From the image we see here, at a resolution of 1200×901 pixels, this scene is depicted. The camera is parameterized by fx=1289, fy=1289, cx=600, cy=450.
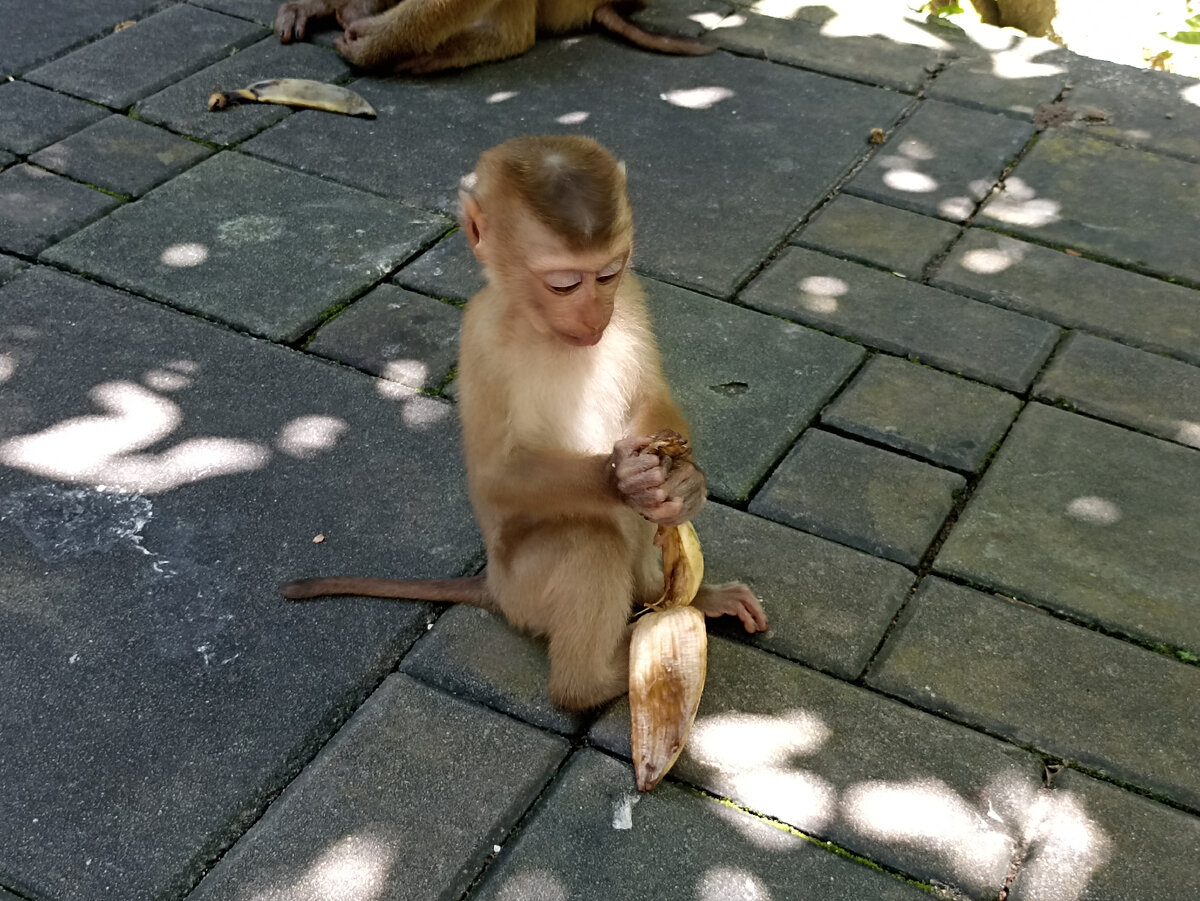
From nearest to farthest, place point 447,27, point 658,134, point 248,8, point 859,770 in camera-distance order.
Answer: point 859,770
point 658,134
point 447,27
point 248,8

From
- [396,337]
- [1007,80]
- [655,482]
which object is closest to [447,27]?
[396,337]

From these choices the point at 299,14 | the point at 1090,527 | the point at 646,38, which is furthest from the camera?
the point at 646,38

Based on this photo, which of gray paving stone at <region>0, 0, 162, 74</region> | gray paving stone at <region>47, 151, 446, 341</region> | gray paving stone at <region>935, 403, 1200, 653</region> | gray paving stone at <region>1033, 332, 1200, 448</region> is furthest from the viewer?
gray paving stone at <region>0, 0, 162, 74</region>

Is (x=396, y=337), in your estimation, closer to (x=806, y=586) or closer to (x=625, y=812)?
(x=806, y=586)

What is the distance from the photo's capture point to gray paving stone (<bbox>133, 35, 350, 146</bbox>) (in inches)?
207

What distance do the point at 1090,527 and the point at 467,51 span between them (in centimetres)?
366

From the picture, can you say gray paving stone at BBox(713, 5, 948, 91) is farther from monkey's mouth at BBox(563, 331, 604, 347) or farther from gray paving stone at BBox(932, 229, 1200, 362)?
monkey's mouth at BBox(563, 331, 604, 347)

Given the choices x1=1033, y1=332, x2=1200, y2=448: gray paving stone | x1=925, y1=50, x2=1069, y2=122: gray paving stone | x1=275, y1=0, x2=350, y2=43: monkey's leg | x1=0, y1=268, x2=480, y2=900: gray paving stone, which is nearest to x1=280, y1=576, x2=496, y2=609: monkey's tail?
x1=0, y1=268, x2=480, y2=900: gray paving stone

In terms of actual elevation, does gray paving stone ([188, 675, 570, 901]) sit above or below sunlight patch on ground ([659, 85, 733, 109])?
below

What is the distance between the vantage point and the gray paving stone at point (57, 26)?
5.64 metres

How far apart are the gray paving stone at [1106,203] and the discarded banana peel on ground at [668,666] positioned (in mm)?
2585

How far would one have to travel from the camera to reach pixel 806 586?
3346 mm

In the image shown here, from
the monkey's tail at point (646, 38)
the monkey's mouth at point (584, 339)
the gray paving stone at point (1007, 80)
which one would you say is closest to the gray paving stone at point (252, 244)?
the monkey's mouth at point (584, 339)

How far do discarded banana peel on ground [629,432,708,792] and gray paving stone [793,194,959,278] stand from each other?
208 cm
